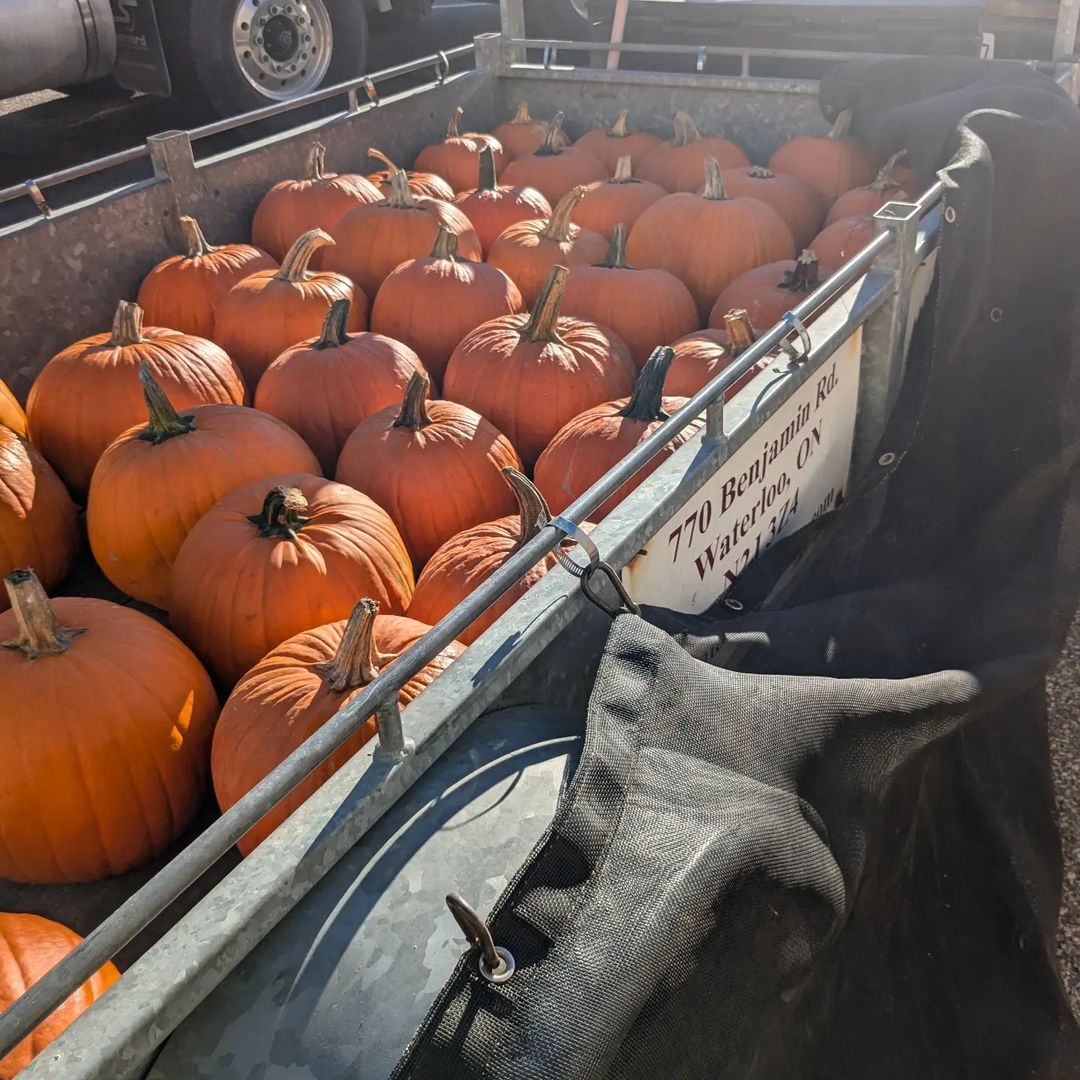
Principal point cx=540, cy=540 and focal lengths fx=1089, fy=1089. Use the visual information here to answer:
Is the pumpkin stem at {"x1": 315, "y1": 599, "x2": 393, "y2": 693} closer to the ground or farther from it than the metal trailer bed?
closer to the ground

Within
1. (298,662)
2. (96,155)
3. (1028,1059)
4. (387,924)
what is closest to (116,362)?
(298,662)

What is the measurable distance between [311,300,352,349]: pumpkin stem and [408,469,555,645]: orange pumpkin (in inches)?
39.6

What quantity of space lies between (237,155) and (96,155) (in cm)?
548

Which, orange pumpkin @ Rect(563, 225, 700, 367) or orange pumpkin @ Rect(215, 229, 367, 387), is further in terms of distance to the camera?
orange pumpkin @ Rect(563, 225, 700, 367)

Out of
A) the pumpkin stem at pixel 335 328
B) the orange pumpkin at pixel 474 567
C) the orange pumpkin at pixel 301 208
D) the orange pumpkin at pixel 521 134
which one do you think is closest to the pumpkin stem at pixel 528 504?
the orange pumpkin at pixel 474 567

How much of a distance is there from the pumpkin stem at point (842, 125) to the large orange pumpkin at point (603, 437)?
2.47m

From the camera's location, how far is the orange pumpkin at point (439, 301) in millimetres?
3693

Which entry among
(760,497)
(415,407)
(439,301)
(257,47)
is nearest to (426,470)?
(415,407)

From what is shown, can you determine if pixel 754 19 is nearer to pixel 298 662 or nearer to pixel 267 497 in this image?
pixel 267 497

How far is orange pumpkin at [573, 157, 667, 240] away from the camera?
4.61 m

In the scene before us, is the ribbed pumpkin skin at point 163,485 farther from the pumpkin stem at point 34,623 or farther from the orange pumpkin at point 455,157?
the orange pumpkin at point 455,157

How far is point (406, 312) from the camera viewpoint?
12.2 feet

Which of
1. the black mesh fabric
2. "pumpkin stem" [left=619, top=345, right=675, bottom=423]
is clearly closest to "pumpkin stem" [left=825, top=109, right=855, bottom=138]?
the black mesh fabric

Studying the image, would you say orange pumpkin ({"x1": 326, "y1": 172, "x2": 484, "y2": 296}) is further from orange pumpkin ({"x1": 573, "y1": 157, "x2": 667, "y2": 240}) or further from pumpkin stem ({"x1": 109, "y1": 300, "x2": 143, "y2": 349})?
pumpkin stem ({"x1": 109, "y1": 300, "x2": 143, "y2": 349})
